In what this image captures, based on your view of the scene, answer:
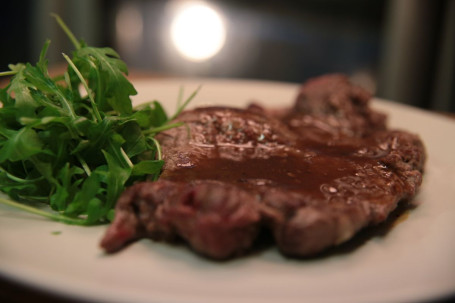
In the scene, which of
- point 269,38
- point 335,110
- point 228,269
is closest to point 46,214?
point 228,269

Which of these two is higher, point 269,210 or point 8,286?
point 269,210

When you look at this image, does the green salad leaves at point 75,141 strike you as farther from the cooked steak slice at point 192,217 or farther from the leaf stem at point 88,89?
the cooked steak slice at point 192,217

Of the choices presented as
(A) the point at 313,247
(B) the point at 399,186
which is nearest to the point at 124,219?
(A) the point at 313,247

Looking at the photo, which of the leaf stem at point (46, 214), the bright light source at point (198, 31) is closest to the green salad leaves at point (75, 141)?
the leaf stem at point (46, 214)

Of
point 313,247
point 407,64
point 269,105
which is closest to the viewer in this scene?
point 313,247

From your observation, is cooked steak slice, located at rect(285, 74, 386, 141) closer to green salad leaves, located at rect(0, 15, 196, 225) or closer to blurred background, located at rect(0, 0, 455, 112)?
green salad leaves, located at rect(0, 15, 196, 225)

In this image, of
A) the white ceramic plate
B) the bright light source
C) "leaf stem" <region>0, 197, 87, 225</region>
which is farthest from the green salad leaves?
the bright light source

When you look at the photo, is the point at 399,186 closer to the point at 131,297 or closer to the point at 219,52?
the point at 131,297
